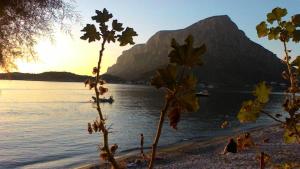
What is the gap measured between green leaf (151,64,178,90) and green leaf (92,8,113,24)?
733 mm

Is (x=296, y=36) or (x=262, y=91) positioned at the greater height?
(x=296, y=36)

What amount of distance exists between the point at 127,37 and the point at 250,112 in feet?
2.77

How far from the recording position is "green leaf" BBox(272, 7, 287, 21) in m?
3.00

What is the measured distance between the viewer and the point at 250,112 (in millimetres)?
2703

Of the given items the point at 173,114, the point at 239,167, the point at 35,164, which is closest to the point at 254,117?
the point at 173,114

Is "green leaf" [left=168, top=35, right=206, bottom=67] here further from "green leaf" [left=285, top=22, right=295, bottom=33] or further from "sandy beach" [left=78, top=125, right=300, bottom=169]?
"sandy beach" [left=78, top=125, right=300, bottom=169]

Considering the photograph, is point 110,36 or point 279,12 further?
point 279,12

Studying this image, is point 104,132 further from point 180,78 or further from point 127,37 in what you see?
point 180,78

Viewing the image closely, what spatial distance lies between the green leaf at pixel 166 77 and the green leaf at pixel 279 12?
1209mm

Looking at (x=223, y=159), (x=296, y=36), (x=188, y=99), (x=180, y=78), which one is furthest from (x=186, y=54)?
(x=223, y=159)

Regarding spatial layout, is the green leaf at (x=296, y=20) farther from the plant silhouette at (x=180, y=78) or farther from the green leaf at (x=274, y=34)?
the plant silhouette at (x=180, y=78)

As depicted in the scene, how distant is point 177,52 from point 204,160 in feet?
109

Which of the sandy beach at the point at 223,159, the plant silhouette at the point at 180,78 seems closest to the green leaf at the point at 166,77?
the plant silhouette at the point at 180,78

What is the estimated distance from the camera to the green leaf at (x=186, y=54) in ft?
6.77
